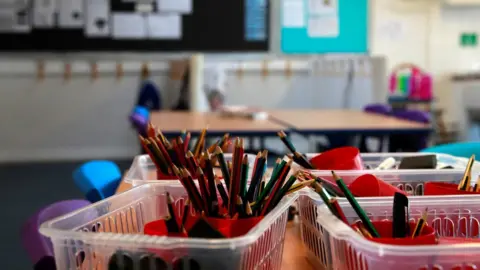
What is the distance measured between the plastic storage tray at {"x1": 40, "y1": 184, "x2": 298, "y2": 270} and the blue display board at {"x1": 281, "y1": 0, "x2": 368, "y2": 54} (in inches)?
194

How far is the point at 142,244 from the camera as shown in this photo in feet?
1.45

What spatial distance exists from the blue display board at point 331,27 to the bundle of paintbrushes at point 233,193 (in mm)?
4927

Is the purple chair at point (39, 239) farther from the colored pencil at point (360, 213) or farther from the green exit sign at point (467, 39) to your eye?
the green exit sign at point (467, 39)

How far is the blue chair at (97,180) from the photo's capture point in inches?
42.1

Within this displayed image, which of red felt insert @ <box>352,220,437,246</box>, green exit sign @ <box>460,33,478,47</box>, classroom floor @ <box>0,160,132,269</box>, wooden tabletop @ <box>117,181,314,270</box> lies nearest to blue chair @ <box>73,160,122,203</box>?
wooden tabletop @ <box>117,181,314,270</box>

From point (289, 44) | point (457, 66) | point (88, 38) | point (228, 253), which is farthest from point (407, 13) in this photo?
point (228, 253)

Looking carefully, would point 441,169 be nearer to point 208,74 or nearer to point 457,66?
point 208,74

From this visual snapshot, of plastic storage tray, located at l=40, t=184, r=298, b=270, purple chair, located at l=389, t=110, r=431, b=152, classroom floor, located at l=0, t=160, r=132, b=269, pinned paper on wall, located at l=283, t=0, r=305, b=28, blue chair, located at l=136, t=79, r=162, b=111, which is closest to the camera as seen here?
plastic storage tray, located at l=40, t=184, r=298, b=270

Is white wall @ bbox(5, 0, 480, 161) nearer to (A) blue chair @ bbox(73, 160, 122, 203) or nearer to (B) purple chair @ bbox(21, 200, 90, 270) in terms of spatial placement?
(A) blue chair @ bbox(73, 160, 122, 203)

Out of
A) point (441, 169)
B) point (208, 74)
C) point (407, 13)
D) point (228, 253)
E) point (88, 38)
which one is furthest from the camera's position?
point (407, 13)

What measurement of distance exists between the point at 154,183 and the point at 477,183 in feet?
1.31

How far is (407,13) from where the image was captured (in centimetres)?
557

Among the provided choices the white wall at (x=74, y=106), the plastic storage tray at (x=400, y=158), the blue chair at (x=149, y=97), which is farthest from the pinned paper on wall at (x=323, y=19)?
the plastic storage tray at (x=400, y=158)

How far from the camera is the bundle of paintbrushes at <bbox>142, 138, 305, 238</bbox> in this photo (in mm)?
518
